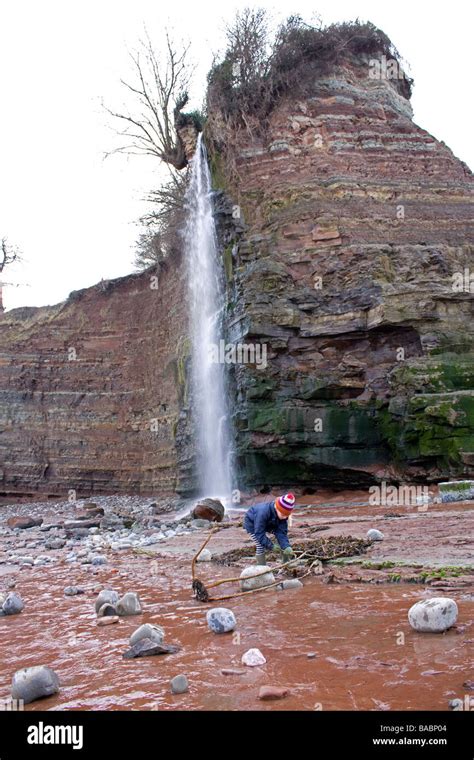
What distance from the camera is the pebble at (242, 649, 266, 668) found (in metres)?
3.25

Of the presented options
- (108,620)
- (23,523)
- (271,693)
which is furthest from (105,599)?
(23,523)

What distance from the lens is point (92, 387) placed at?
1181 inches

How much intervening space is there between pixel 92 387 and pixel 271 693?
92.7 feet

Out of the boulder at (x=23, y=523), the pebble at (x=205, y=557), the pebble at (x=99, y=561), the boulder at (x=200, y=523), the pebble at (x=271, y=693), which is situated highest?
the pebble at (x=271, y=693)

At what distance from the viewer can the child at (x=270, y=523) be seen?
6.37 meters

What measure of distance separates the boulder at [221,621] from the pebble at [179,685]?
3.38 ft

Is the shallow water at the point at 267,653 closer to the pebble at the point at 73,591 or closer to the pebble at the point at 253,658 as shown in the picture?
the pebble at the point at 253,658

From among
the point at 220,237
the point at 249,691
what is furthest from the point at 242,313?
the point at 249,691

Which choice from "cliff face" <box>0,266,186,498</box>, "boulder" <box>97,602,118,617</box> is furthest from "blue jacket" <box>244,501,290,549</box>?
"cliff face" <box>0,266,186,498</box>

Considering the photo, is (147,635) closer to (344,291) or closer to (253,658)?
(253,658)

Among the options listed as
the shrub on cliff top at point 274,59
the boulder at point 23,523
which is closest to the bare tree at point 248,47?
the shrub on cliff top at point 274,59

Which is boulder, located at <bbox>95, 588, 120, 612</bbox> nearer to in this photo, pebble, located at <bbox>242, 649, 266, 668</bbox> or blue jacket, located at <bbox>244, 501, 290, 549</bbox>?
blue jacket, located at <bbox>244, 501, 290, 549</bbox>
